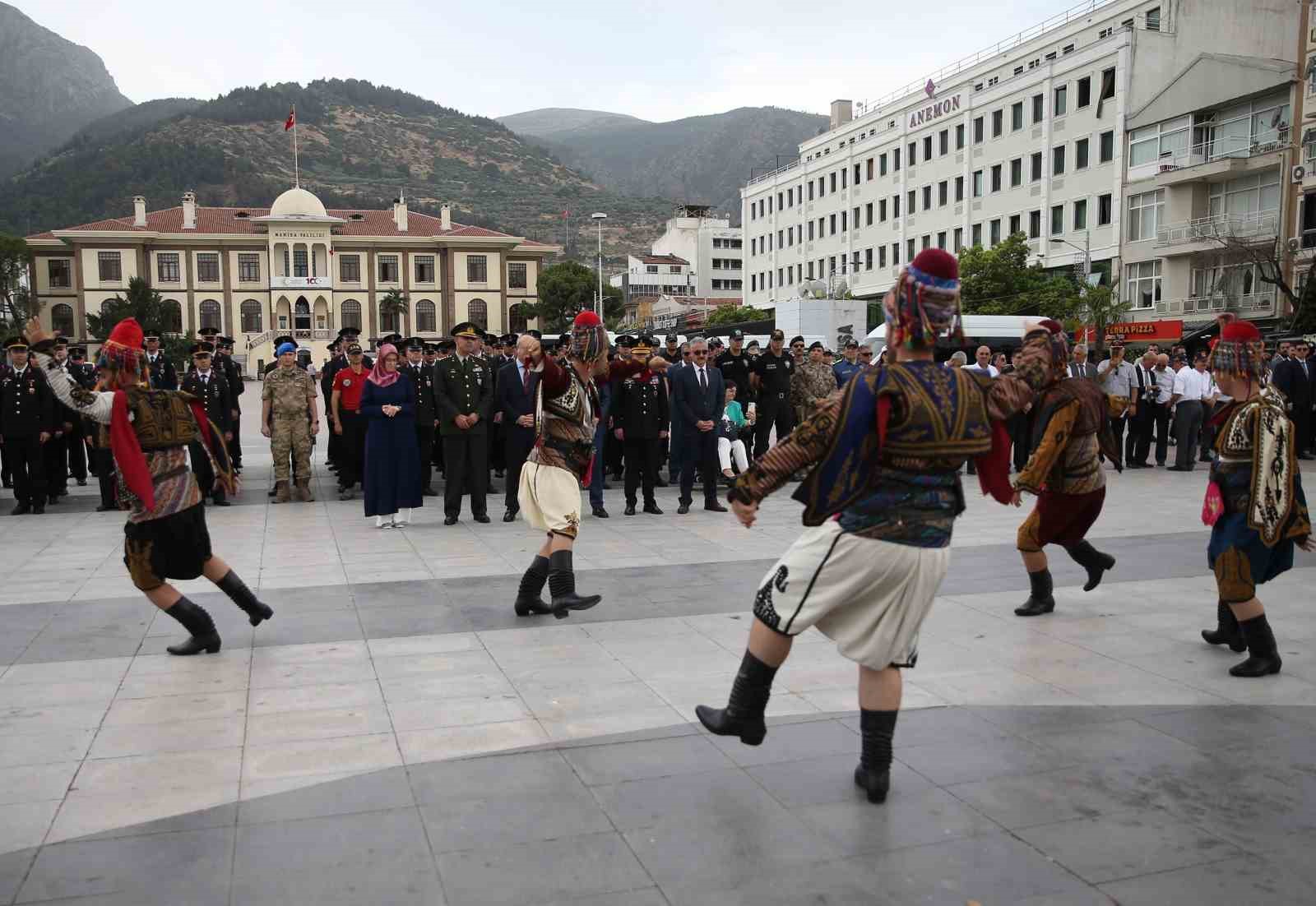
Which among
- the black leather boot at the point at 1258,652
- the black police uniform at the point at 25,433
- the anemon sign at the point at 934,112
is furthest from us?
the anemon sign at the point at 934,112

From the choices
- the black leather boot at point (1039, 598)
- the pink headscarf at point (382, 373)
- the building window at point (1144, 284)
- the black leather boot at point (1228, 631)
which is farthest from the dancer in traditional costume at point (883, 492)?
the building window at point (1144, 284)

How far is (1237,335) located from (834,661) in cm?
268

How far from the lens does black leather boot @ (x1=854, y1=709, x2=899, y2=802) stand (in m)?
3.96

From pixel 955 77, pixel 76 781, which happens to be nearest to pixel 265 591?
pixel 76 781

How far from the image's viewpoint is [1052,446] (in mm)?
6703

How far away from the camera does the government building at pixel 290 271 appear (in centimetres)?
8481

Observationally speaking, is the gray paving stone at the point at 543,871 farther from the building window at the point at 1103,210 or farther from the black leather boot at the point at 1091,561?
the building window at the point at 1103,210

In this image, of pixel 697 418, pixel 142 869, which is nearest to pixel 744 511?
pixel 142 869

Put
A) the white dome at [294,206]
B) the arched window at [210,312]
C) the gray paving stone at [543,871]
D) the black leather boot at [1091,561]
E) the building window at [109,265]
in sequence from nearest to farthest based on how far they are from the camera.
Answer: the gray paving stone at [543,871]
the black leather boot at [1091,561]
the building window at [109,265]
the white dome at [294,206]
the arched window at [210,312]

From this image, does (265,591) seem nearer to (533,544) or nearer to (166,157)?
(533,544)

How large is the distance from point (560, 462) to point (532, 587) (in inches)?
31.4

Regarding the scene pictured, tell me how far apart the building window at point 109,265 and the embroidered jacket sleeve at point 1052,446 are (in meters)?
90.5

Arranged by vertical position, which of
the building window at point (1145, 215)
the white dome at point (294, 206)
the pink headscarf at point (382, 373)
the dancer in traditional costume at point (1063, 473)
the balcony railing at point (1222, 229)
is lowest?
the dancer in traditional costume at point (1063, 473)

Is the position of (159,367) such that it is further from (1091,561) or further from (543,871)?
(543,871)
